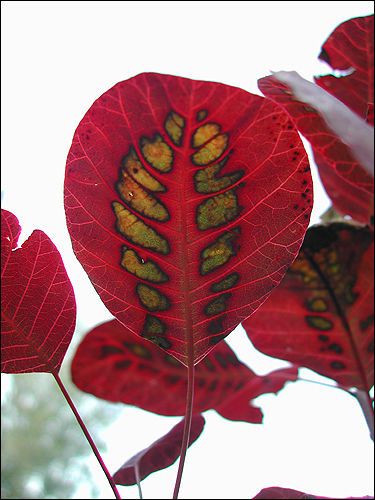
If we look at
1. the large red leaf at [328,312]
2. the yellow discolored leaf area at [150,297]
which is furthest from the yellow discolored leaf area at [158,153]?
the large red leaf at [328,312]

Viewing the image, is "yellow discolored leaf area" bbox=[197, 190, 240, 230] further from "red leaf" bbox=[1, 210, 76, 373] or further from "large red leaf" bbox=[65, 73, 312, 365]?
"red leaf" bbox=[1, 210, 76, 373]

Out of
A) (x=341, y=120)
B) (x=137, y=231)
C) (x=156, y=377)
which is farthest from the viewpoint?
(x=156, y=377)

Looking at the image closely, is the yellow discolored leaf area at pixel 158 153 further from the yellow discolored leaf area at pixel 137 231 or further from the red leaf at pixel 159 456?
the red leaf at pixel 159 456

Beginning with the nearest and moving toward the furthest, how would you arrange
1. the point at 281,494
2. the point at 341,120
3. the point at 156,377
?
→ 1. the point at 341,120
2. the point at 281,494
3. the point at 156,377

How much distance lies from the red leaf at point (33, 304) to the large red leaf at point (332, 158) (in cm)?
23

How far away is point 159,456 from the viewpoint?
0.64 m

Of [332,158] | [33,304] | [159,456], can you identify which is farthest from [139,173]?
[159,456]

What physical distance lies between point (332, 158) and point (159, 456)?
39 cm

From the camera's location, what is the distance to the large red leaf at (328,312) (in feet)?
2.00

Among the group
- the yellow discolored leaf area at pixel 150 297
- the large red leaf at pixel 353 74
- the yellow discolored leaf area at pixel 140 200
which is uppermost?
the large red leaf at pixel 353 74

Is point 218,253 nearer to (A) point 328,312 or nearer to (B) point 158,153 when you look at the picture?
(B) point 158,153

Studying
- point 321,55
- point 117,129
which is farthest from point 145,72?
point 321,55

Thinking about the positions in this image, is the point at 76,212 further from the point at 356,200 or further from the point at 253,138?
the point at 356,200

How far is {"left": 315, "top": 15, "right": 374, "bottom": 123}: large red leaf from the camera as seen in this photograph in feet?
1.95
